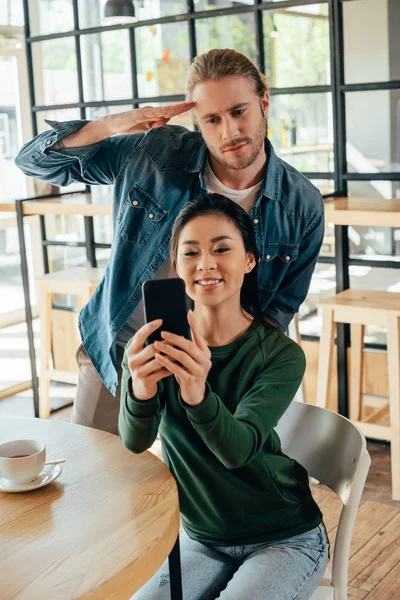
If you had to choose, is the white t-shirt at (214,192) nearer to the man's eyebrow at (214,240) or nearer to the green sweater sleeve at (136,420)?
the man's eyebrow at (214,240)

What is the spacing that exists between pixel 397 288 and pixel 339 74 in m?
0.86

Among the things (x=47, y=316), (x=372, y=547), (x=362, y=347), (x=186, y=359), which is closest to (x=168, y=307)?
(x=186, y=359)

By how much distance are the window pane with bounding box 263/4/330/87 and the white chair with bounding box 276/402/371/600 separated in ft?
6.99

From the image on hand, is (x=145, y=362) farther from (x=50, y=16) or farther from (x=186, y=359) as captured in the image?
(x=50, y=16)

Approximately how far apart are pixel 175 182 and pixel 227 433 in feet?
2.66

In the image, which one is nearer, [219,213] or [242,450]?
[242,450]

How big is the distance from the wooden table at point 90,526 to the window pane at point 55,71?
3069 mm

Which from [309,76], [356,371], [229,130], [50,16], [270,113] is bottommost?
[356,371]

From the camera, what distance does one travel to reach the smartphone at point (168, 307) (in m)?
1.18

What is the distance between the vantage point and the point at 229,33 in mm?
3531

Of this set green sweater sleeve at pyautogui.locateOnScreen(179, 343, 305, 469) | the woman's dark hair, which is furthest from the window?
green sweater sleeve at pyautogui.locateOnScreen(179, 343, 305, 469)

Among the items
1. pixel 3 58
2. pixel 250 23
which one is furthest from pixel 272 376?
pixel 3 58

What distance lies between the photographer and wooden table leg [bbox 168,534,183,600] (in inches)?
49.7

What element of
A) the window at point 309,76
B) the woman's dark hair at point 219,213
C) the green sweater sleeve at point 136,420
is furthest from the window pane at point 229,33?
the green sweater sleeve at point 136,420
